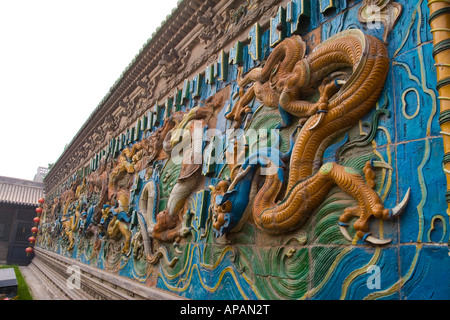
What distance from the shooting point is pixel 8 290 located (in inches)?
294

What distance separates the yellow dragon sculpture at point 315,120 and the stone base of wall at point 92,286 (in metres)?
1.89

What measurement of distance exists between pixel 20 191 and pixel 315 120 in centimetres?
2662

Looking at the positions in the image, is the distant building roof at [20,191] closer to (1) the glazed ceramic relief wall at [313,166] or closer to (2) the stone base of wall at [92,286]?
(2) the stone base of wall at [92,286]

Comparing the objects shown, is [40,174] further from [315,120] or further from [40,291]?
[315,120]

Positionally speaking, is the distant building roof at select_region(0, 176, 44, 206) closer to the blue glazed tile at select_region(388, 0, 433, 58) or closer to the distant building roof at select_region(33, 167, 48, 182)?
the distant building roof at select_region(33, 167, 48, 182)

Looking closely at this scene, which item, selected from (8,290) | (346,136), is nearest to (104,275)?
(8,290)

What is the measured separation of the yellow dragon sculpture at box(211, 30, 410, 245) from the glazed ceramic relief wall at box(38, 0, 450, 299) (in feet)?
0.03

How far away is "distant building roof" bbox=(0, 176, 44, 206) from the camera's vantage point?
22.5m

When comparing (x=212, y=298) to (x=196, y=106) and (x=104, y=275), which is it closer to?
(x=196, y=106)

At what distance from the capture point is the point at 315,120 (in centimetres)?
262

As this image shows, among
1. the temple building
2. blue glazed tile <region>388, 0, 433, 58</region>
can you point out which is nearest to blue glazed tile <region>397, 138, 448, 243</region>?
blue glazed tile <region>388, 0, 433, 58</region>

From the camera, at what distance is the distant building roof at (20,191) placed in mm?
22469

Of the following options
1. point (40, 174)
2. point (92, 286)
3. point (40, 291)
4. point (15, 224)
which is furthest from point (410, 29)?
point (40, 174)

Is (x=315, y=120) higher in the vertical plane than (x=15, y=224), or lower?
higher
